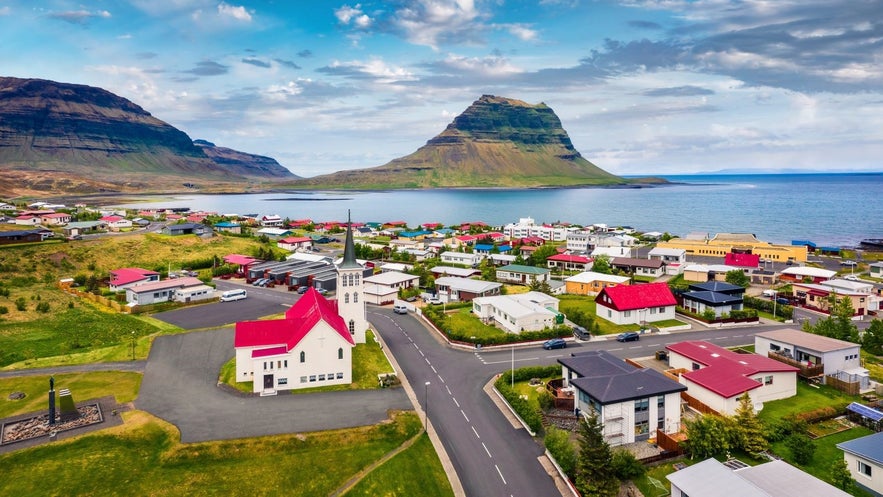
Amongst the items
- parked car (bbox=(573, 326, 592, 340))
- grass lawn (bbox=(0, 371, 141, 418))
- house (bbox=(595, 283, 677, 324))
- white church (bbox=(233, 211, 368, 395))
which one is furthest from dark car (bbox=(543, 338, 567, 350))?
grass lawn (bbox=(0, 371, 141, 418))

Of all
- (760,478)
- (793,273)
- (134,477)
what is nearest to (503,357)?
(760,478)

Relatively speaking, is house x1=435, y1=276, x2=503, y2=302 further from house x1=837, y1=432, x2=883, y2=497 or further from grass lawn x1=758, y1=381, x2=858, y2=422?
house x1=837, y1=432, x2=883, y2=497

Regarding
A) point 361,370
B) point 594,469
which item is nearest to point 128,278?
point 361,370

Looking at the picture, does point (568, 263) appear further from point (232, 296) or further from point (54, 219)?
point (54, 219)

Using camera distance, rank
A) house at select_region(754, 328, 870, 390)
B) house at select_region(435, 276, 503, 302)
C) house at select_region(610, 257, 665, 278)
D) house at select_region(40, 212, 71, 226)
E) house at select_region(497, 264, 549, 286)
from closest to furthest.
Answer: house at select_region(754, 328, 870, 390), house at select_region(435, 276, 503, 302), house at select_region(497, 264, 549, 286), house at select_region(610, 257, 665, 278), house at select_region(40, 212, 71, 226)

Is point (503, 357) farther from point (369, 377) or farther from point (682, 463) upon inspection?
point (682, 463)
